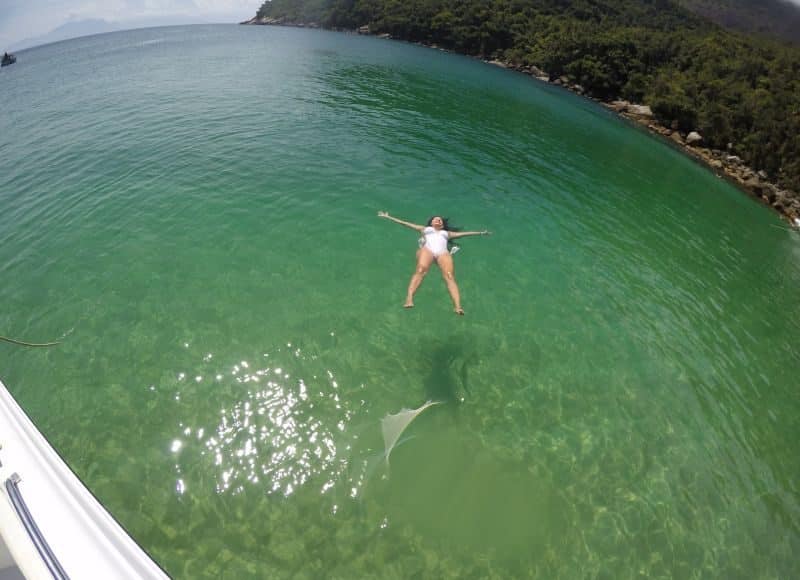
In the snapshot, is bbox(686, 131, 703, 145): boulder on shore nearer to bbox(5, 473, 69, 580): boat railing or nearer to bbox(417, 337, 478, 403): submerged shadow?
bbox(417, 337, 478, 403): submerged shadow

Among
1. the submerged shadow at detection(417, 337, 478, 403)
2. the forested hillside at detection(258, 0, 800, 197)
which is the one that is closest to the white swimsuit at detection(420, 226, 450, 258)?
the submerged shadow at detection(417, 337, 478, 403)

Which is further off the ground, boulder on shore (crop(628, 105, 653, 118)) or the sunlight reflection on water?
the sunlight reflection on water

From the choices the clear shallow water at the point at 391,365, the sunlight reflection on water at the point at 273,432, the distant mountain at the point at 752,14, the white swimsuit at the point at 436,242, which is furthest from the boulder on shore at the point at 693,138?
the distant mountain at the point at 752,14

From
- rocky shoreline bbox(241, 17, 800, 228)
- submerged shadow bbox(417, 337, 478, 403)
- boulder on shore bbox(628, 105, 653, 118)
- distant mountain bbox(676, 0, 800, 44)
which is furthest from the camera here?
distant mountain bbox(676, 0, 800, 44)

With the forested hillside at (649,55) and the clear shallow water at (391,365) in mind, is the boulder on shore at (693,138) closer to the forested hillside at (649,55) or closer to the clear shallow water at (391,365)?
the forested hillside at (649,55)

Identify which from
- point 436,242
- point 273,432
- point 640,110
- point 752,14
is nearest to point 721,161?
point 640,110

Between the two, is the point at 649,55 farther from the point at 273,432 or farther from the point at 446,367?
the point at 273,432
